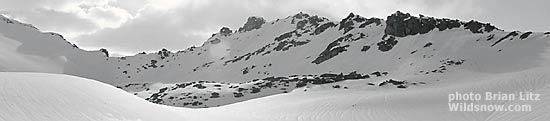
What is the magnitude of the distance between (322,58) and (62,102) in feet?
377

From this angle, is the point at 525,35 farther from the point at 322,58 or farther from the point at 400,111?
the point at 400,111

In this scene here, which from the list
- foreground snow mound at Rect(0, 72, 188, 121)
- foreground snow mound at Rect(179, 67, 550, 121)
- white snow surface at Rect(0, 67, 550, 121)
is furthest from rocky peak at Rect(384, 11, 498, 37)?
foreground snow mound at Rect(0, 72, 188, 121)

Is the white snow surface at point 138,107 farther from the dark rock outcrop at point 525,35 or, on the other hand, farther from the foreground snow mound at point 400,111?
the dark rock outcrop at point 525,35

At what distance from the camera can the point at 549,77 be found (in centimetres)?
3234

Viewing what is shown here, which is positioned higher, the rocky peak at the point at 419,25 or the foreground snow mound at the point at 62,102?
the rocky peak at the point at 419,25

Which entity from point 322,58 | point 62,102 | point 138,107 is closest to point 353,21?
point 322,58

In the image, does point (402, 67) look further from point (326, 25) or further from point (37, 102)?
point (326, 25)

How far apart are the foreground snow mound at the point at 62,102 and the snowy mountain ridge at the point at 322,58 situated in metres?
42.6

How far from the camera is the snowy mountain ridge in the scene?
74.5m

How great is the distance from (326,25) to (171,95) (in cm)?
9966

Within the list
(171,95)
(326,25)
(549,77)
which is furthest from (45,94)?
(326,25)

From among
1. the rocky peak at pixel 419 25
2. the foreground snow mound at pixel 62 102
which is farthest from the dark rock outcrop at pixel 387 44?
the foreground snow mound at pixel 62 102

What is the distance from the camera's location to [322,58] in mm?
125062

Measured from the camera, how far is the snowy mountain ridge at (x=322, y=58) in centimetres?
7450
